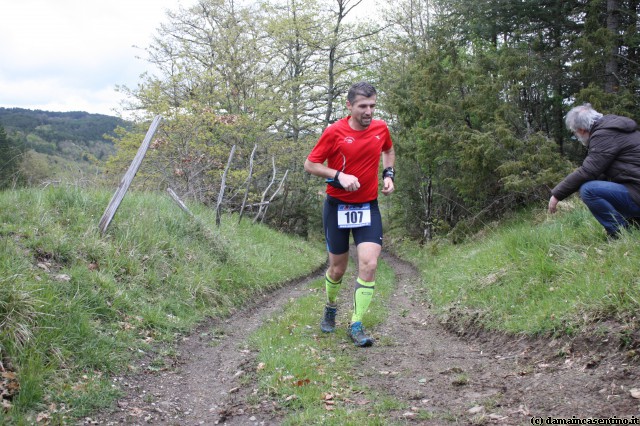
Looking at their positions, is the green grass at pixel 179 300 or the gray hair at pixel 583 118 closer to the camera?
the green grass at pixel 179 300

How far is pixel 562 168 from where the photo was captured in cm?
1002

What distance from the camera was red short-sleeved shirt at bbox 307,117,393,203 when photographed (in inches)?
→ 201

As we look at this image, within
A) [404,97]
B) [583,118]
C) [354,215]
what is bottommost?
[354,215]

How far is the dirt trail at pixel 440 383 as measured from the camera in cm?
305

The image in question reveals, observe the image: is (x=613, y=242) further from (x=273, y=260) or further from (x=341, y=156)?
(x=273, y=260)

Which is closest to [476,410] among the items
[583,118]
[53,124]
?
[583,118]

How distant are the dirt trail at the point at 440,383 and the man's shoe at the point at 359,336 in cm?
10

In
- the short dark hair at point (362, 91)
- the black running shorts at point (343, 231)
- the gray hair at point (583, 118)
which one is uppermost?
the short dark hair at point (362, 91)

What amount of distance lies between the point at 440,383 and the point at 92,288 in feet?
12.7

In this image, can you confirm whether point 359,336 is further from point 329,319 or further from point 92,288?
point 92,288

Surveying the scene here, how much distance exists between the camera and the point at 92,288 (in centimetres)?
517

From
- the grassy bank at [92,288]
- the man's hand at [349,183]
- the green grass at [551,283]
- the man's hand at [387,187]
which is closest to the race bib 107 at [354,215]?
the man's hand at [387,187]

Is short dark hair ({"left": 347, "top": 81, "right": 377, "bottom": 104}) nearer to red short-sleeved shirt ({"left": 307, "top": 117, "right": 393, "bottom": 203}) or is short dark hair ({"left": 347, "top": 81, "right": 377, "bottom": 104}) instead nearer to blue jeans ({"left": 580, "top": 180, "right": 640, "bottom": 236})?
red short-sleeved shirt ({"left": 307, "top": 117, "right": 393, "bottom": 203})

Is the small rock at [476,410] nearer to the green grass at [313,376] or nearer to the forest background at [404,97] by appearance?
the green grass at [313,376]
